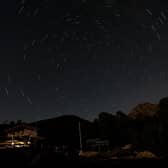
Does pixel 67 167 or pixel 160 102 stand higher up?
pixel 160 102

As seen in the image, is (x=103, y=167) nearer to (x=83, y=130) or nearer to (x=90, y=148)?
(x=90, y=148)

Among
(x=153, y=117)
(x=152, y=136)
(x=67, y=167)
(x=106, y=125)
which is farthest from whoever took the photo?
(x=106, y=125)

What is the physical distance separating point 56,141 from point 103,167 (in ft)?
87.1

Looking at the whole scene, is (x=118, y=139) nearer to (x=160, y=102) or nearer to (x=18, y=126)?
(x=160, y=102)

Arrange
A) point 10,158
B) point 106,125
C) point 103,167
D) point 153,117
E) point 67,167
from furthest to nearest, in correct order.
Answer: point 106,125
point 153,117
point 10,158
point 67,167
point 103,167

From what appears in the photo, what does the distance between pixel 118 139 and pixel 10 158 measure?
829 inches

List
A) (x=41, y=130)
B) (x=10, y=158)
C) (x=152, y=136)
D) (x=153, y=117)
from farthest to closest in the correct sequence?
1. (x=41, y=130)
2. (x=153, y=117)
3. (x=152, y=136)
4. (x=10, y=158)

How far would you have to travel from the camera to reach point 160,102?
36.2m

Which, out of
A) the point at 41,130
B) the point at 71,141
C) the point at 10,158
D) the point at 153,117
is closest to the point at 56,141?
the point at 71,141

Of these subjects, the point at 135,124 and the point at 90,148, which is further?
the point at 135,124

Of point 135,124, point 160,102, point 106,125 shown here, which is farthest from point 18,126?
point 160,102

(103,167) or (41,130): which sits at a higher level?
(41,130)

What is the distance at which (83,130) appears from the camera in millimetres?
40844

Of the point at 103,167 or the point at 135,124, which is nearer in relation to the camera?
the point at 103,167
